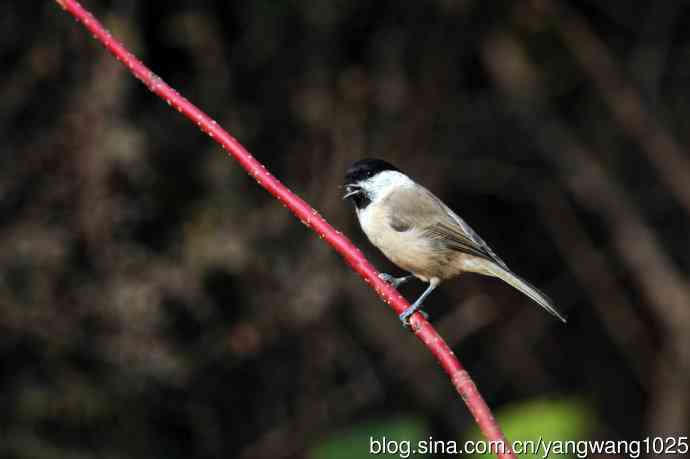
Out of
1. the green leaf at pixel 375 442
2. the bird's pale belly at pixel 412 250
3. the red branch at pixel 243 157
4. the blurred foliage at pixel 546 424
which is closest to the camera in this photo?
the red branch at pixel 243 157

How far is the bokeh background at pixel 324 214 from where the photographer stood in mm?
4430

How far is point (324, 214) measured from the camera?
192 inches

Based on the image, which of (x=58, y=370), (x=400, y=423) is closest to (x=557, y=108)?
(x=400, y=423)

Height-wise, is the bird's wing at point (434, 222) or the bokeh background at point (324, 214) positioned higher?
the bokeh background at point (324, 214)

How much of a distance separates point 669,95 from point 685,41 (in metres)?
0.35

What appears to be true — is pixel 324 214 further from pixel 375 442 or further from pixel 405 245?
pixel 405 245

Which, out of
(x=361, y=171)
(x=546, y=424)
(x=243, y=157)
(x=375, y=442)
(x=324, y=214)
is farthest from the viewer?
(x=324, y=214)

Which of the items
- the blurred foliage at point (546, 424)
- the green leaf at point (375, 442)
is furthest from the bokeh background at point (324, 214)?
the blurred foliage at point (546, 424)

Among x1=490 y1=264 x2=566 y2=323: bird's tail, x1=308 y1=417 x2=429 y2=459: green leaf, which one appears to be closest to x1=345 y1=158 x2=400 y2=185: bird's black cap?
x1=490 y1=264 x2=566 y2=323: bird's tail

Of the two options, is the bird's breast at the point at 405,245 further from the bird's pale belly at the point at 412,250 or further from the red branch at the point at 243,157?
the red branch at the point at 243,157

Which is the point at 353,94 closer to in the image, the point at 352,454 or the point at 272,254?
the point at 272,254

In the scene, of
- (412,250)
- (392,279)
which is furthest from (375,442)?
(392,279)

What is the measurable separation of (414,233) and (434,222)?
114 mm

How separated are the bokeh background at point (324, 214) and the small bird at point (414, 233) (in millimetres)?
1096
